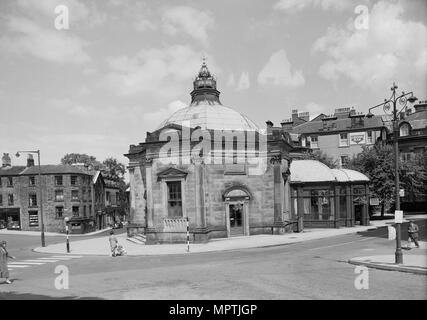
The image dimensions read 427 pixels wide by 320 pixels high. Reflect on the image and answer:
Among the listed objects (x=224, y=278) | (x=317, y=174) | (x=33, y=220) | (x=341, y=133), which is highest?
(x=341, y=133)

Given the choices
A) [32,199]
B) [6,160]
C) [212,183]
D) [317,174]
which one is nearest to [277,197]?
[212,183]

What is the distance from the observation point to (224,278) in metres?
15.5

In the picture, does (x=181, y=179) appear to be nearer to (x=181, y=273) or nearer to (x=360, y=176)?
(x=181, y=273)

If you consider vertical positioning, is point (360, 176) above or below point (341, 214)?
above

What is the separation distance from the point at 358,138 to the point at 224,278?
179 feet

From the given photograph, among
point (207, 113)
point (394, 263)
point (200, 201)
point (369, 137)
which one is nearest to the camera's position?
point (394, 263)

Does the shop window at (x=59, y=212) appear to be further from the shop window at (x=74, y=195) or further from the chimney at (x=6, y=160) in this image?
the chimney at (x=6, y=160)

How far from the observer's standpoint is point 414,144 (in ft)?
200

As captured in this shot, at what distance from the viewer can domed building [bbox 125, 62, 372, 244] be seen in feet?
→ 93.8

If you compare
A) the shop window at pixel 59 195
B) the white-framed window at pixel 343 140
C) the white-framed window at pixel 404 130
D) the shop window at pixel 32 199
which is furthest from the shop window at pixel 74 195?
the white-framed window at pixel 404 130

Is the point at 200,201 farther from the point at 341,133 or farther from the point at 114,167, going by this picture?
the point at 114,167

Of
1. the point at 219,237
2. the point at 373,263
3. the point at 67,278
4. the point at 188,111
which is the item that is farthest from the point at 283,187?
the point at 67,278

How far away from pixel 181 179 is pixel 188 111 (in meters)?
8.80

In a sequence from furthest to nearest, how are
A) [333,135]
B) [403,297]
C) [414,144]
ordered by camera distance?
[333,135] → [414,144] → [403,297]
